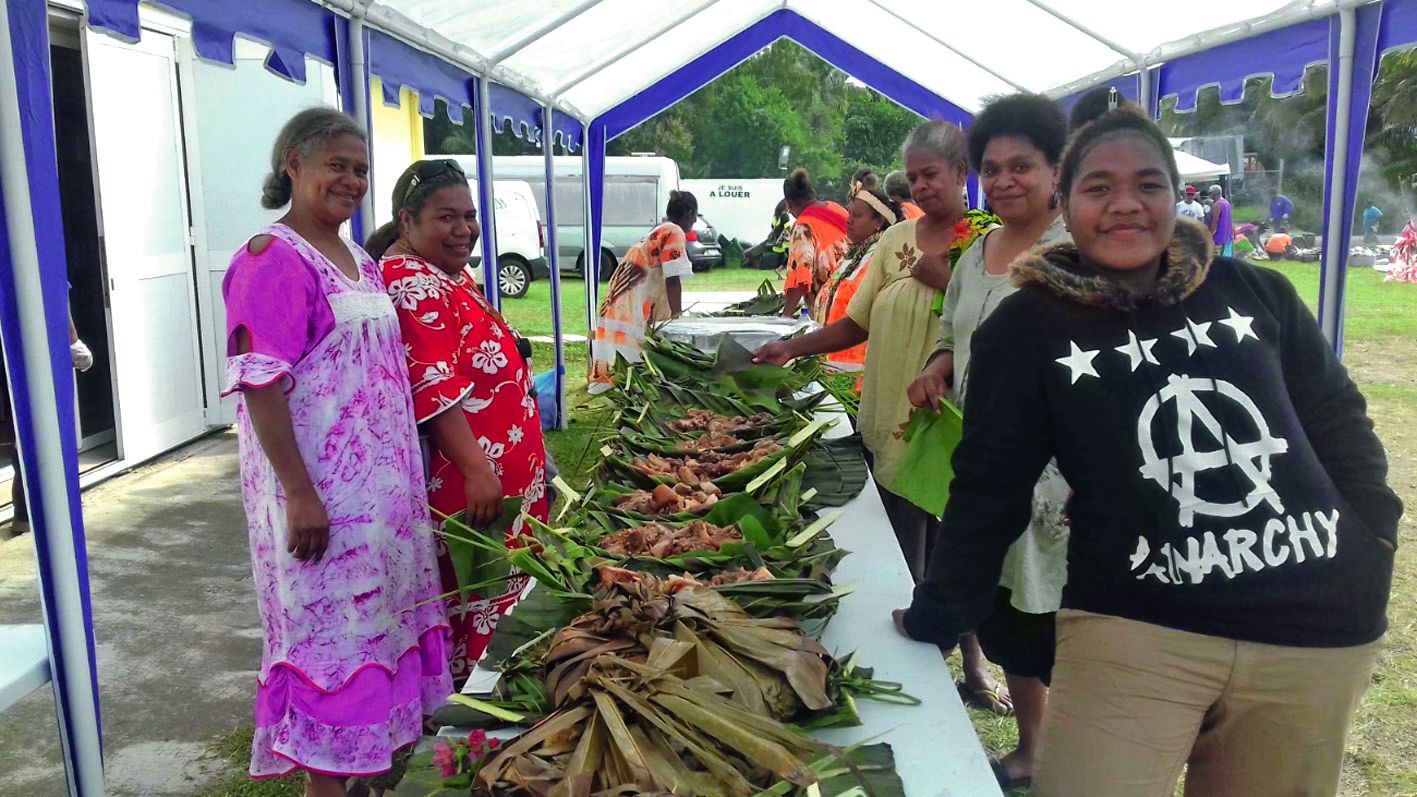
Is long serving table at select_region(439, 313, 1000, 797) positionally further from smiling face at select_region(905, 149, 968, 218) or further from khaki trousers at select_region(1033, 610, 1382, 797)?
smiling face at select_region(905, 149, 968, 218)

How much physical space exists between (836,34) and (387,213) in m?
4.83

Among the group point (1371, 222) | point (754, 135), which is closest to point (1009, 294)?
point (1371, 222)

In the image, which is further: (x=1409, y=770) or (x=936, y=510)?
(x=1409, y=770)

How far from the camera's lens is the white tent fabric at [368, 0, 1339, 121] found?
4867 mm

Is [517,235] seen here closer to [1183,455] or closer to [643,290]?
[643,290]

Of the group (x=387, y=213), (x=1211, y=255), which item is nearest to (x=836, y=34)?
(x=387, y=213)

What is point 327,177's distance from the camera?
89.2 inches

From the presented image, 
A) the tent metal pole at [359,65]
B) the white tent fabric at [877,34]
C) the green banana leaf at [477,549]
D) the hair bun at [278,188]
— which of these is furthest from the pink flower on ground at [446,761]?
the white tent fabric at [877,34]

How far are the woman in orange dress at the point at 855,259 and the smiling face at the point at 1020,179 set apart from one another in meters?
1.75

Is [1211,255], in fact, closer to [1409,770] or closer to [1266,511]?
[1266,511]

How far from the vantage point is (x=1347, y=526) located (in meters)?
1.51

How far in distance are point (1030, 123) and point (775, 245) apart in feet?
31.5

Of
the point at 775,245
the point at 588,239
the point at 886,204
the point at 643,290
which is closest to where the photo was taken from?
the point at 886,204

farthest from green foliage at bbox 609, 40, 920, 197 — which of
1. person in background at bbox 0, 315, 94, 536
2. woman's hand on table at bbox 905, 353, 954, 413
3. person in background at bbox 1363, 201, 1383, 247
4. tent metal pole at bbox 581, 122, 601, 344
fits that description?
woman's hand on table at bbox 905, 353, 954, 413
